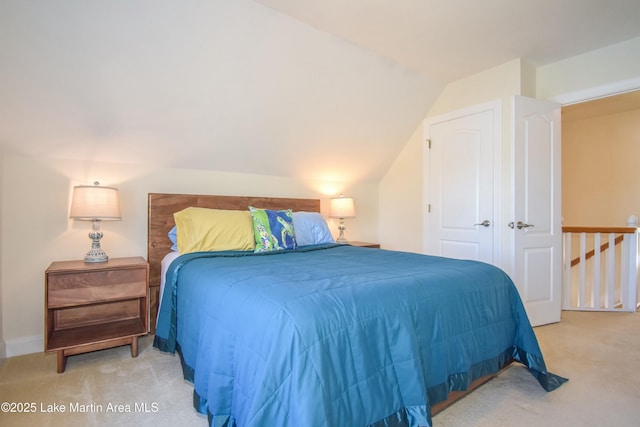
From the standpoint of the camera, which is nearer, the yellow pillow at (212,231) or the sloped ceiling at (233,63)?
the sloped ceiling at (233,63)

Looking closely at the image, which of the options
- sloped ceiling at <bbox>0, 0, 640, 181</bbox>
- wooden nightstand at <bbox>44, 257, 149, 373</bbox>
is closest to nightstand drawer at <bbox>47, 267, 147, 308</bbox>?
wooden nightstand at <bbox>44, 257, 149, 373</bbox>

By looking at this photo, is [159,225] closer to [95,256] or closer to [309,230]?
[95,256]

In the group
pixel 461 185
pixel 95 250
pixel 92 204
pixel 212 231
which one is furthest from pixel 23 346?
pixel 461 185

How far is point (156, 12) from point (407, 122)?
2728 mm

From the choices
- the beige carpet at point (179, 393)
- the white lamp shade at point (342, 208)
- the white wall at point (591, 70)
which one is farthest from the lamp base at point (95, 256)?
the white wall at point (591, 70)

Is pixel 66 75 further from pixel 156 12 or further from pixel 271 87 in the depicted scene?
pixel 271 87

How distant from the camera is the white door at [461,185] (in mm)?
3223

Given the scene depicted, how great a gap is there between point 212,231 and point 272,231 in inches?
18.7

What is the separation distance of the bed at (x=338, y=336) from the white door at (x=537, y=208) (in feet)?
3.99

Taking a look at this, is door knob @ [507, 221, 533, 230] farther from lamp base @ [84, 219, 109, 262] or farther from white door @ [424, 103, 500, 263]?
lamp base @ [84, 219, 109, 262]

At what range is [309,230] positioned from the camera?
10.4 feet

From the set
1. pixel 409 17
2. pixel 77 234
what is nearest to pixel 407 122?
pixel 409 17

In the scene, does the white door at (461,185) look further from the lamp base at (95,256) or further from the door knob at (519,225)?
the lamp base at (95,256)

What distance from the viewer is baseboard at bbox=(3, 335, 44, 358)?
2.36 meters
